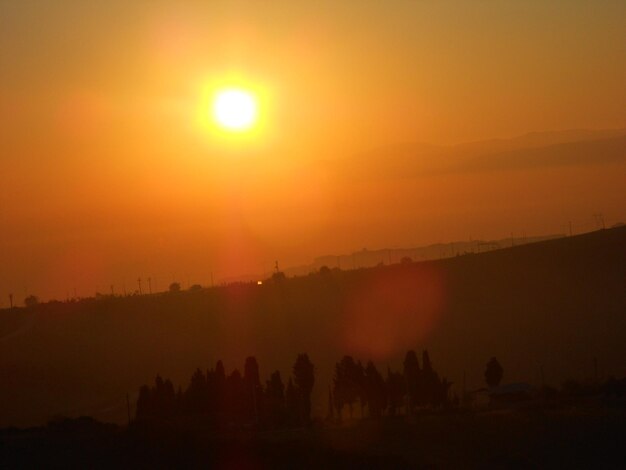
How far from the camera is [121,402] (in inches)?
2552

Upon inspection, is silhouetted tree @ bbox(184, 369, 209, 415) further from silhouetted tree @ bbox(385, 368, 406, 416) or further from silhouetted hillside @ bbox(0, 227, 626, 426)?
silhouetted hillside @ bbox(0, 227, 626, 426)

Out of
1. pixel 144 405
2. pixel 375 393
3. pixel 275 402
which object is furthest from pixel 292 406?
pixel 144 405

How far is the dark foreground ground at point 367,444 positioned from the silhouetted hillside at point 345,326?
22.7 meters

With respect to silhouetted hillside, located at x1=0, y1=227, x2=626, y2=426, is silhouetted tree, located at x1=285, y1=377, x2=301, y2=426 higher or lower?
lower

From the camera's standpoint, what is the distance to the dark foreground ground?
29609 millimetres

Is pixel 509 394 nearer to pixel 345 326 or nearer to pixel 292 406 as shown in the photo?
pixel 292 406

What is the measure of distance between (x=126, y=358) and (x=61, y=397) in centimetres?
1198

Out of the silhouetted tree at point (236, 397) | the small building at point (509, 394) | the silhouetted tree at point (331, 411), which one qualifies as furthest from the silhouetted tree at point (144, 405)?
the small building at point (509, 394)

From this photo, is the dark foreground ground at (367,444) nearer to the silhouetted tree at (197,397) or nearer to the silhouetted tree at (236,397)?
the silhouetted tree at (236,397)

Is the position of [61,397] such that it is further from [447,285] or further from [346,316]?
[447,285]

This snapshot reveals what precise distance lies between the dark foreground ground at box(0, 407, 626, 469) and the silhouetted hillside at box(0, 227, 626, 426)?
22.7m

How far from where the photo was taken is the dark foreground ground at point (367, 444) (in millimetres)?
29609

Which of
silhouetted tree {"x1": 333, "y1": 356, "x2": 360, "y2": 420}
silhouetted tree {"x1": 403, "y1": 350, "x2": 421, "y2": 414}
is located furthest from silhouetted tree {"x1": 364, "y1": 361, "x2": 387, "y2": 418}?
silhouetted tree {"x1": 403, "y1": 350, "x2": 421, "y2": 414}

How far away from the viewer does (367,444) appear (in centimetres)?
3331
